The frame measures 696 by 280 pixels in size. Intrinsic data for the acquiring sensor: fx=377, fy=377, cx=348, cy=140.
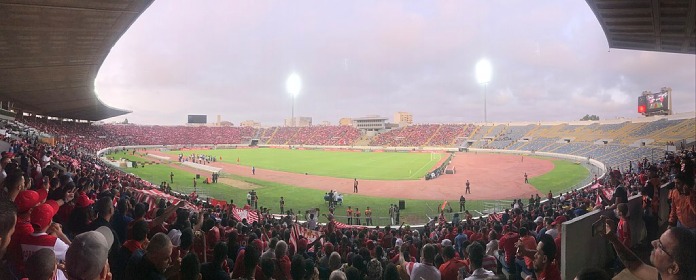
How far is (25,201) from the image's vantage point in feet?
14.9

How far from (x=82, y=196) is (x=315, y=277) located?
433cm

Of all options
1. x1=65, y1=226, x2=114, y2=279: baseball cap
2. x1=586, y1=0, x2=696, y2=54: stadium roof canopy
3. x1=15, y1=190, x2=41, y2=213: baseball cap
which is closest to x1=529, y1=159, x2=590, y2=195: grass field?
x1=586, y1=0, x2=696, y2=54: stadium roof canopy

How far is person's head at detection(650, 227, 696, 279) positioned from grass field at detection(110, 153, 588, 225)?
18619 millimetres

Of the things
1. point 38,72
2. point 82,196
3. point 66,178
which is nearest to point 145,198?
point 66,178

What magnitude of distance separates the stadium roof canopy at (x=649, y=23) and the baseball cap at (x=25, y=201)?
1429 cm

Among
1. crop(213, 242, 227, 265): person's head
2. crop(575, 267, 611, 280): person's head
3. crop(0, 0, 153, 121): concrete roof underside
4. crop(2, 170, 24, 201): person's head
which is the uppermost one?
crop(0, 0, 153, 121): concrete roof underside

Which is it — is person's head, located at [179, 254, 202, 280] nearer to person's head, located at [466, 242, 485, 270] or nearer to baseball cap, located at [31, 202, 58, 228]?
baseball cap, located at [31, 202, 58, 228]

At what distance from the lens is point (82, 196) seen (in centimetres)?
621

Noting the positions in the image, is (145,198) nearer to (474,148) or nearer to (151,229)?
(151,229)

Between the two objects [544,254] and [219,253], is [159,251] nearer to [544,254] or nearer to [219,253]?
[219,253]

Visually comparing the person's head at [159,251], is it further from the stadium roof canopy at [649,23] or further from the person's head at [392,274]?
the stadium roof canopy at [649,23]

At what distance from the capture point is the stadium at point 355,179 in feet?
23.1

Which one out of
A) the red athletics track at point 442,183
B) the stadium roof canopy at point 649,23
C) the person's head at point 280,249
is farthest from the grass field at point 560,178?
the person's head at point 280,249

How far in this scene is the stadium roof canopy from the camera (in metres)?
11.4
